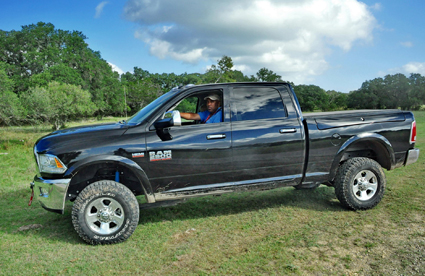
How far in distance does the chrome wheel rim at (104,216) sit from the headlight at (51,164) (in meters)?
0.60

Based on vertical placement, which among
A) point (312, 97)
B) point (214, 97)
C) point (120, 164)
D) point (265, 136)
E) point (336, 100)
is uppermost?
point (312, 97)

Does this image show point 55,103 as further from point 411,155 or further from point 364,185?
point 411,155

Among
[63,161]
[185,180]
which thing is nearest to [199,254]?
[185,180]

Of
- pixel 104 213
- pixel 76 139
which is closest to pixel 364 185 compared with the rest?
pixel 104 213

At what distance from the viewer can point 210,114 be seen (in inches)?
197

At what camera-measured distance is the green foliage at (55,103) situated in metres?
43.1

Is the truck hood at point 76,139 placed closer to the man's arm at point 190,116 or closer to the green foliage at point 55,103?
the man's arm at point 190,116

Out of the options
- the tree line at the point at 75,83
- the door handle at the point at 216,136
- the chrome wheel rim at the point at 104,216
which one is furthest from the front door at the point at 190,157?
the tree line at the point at 75,83

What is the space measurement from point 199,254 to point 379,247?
2139mm

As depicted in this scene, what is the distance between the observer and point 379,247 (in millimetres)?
3715

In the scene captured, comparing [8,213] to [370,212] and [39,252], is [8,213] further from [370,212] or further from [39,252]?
[370,212]

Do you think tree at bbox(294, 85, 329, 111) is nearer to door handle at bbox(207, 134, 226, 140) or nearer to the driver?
the driver

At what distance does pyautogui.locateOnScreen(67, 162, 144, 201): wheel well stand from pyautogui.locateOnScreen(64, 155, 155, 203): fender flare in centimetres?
13

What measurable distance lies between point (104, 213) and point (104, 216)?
0.13 feet
